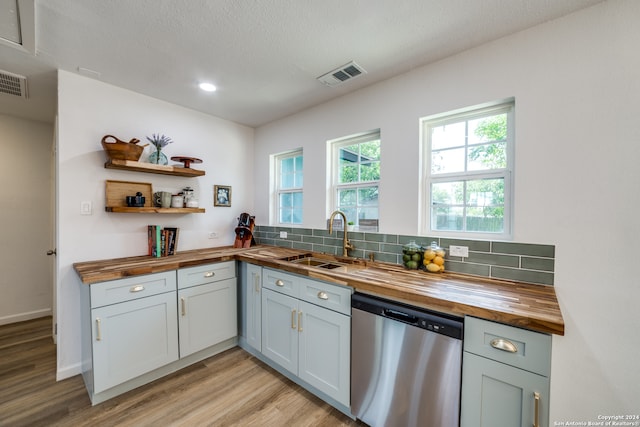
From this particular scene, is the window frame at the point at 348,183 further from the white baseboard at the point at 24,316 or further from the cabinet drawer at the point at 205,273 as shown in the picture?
the white baseboard at the point at 24,316

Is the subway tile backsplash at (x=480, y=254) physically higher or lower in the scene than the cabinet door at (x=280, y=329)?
higher

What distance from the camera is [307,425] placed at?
163cm

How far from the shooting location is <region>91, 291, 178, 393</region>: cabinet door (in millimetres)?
1762

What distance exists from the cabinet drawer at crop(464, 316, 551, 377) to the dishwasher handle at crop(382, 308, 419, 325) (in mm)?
240

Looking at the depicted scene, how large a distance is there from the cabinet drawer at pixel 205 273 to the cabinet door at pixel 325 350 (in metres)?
0.93

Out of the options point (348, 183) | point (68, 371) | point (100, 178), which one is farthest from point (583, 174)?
point (68, 371)

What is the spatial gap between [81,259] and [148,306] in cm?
77

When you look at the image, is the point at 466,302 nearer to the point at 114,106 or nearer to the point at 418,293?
the point at 418,293

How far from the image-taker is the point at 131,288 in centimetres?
188

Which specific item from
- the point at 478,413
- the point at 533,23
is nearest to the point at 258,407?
the point at 478,413

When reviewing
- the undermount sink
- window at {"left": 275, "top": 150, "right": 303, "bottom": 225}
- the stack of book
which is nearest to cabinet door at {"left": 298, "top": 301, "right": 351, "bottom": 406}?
the undermount sink

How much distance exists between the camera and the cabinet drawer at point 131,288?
69.0 inches

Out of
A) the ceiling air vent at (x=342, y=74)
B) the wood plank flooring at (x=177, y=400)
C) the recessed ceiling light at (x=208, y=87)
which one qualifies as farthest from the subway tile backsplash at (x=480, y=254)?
the recessed ceiling light at (x=208, y=87)

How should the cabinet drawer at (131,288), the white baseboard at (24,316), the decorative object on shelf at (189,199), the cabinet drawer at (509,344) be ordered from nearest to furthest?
the cabinet drawer at (509,344)
the cabinet drawer at (131,288)
the decorative object on shelf at (189,199)
the white baseboard at (24,316)
